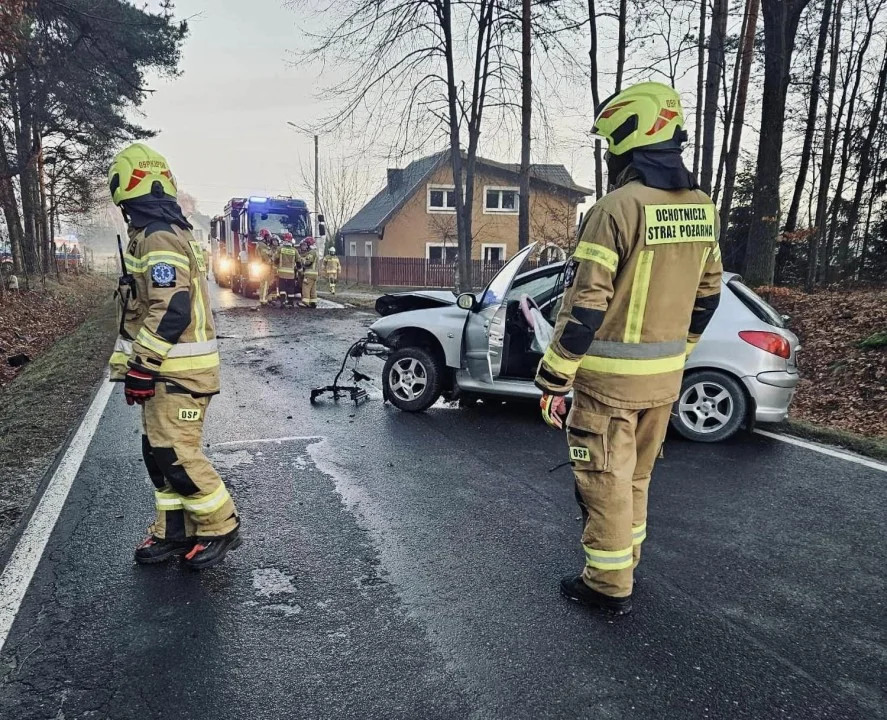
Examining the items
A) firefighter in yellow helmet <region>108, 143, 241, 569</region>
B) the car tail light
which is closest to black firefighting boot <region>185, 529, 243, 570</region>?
firefighter in yellow helmet <region>108, 143, 241, 569</region>

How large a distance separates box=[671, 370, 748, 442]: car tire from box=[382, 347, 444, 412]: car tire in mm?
2376

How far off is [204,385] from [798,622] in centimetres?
311

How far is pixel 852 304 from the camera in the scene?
10.5 meters

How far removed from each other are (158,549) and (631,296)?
2.77 meters

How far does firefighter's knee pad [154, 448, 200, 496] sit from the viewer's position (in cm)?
318

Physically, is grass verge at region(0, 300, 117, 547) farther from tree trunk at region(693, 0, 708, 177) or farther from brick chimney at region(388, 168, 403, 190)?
tree trunk at region(693, 0, 708, 177)

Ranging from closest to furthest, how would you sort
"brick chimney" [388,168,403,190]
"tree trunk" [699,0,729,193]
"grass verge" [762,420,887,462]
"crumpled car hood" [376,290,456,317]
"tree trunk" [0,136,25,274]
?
1. "grass verge" [762,420,887,462]
2. "crumpled car hood" [376,290,456,317]
3. "tree trunk" [699,0,729,193]
4. "tree trunk" [0,136,25,274]
5. "brick chimney" [388,168,403,190]

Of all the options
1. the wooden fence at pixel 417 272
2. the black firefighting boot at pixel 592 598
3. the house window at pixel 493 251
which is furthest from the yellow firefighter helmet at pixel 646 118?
the house window at pixel 493 251

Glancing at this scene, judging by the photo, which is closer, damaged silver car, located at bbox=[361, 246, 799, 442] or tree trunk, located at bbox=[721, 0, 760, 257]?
damaged silver car, located at bbox=[361, 246, 799, 442]

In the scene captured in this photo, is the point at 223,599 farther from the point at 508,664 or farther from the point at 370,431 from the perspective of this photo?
the point at 370,431

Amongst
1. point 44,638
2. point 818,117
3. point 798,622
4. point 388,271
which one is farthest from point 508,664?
point 388,271

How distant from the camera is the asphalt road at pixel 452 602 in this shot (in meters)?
2.31

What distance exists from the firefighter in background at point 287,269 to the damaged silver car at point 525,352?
11.0m

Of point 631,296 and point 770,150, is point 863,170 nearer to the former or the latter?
point 770,150
